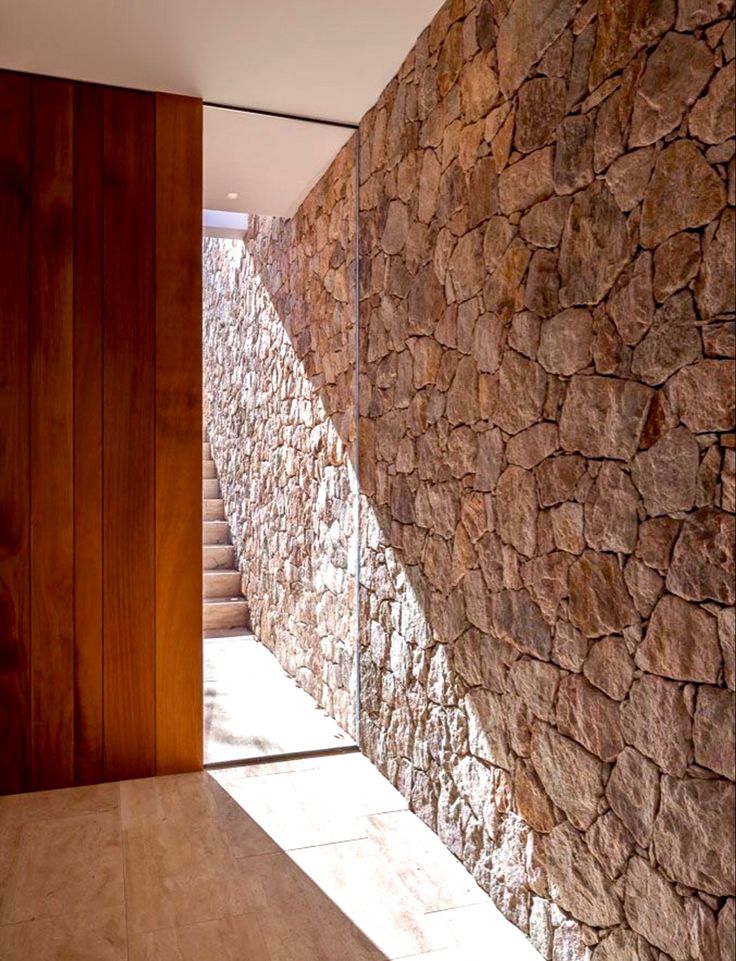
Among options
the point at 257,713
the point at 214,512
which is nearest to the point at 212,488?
the point at 214,512

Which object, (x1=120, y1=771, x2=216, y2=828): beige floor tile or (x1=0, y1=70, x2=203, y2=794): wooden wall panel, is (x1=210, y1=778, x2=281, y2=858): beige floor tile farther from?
(x1=0, y1=70, x2=203, y2=794): wooden wall panel

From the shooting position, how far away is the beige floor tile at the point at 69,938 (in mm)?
1761

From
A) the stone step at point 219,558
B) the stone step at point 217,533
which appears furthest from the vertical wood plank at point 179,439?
the stone step at point 217,533

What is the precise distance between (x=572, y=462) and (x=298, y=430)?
243cm

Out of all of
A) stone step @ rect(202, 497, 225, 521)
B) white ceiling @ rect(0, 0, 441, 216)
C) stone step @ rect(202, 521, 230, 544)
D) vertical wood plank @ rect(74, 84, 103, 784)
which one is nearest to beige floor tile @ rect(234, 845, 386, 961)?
vertical wood plank @ rect(74, 84, 103, 784)

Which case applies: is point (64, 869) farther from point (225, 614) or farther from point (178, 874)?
point (225, 614)

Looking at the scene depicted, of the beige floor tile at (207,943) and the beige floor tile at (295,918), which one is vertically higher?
the beige floor tile at (207,943)

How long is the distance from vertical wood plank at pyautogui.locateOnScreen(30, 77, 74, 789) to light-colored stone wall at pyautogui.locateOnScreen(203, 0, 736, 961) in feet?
3.67

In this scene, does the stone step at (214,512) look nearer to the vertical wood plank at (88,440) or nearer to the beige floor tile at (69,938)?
the vertical wood plank at (88,440)

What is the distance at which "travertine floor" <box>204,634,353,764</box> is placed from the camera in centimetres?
306

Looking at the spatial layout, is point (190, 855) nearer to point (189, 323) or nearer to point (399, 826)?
point (399, 826)

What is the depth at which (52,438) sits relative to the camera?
2.63 meters

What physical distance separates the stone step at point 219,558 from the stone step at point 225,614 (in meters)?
0.40

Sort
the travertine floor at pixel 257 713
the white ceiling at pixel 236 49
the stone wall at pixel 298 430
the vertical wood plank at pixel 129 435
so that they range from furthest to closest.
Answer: the stone wall at pixel 298 430, the travertine floor at pixel 257 713, the vertical wood plank at pixel 129 435, the white ceiling at pixel 236 49
